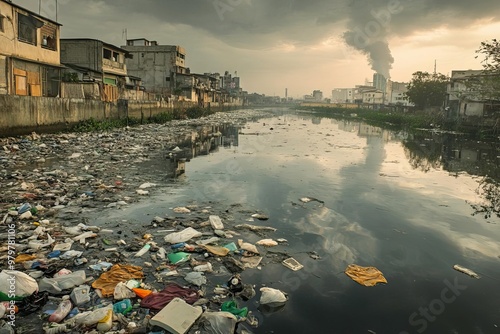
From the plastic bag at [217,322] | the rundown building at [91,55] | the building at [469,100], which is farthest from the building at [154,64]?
the plastic bag at [217,322]

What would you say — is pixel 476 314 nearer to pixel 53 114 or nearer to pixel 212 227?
pixel 212 227

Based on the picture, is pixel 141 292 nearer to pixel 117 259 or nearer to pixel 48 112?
pixel 117 259

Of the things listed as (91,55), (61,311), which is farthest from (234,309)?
(91,55)

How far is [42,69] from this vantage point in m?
18.0

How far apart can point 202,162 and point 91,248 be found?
632 cm

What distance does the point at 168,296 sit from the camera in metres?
2.83

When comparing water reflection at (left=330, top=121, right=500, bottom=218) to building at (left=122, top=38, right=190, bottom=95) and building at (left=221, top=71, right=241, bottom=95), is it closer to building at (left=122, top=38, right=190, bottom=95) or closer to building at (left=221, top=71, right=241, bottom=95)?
building at (left=122, top=38, right=190, bottom=95)

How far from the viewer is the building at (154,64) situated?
44062 millimetres

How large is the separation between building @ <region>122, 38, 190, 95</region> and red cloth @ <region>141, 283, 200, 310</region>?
42.9 m

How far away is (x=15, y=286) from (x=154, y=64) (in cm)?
4591

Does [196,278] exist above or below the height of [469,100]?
below

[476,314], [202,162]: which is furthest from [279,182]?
[476,314]

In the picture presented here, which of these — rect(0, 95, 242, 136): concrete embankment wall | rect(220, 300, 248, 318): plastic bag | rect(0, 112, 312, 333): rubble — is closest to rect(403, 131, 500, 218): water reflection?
rect(0, 112, 312, 333): rubble

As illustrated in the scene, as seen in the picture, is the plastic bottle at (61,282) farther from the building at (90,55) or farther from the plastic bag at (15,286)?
the building at (90,55)
